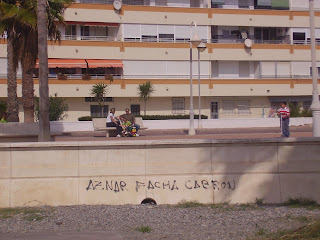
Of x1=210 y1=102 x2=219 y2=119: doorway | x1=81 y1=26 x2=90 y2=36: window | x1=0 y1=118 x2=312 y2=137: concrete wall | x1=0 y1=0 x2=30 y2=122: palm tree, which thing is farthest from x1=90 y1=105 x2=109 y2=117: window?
x1=0 y1=0 x2=30 y2=122: palm tree

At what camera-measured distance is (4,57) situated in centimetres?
4025

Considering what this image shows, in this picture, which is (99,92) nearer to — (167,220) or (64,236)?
(167,220)

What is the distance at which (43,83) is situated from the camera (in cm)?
1484

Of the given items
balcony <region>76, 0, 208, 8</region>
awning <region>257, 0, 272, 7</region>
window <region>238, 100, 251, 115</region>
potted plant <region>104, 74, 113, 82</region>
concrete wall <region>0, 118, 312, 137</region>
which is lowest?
concrete wall <region>0, 118, 312, 137</region>

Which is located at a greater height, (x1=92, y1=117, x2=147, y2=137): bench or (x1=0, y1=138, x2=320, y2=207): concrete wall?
(x1=92, y1=117, x2=147, y2=137): bench

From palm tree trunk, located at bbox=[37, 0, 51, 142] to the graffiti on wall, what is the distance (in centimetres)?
360

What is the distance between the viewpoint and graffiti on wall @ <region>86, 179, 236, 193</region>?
1171 centimetres

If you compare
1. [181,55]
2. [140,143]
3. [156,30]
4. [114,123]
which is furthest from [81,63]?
[140,143]

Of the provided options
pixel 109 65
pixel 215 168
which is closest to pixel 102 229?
pixel 215 168

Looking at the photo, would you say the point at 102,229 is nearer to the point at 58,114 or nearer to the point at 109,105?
the point at 58,114

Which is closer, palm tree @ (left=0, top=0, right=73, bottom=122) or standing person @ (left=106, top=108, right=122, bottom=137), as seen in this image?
palm tree @ (left=0, top=0, right=73, bottom=122)

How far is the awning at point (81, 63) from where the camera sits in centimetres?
4028

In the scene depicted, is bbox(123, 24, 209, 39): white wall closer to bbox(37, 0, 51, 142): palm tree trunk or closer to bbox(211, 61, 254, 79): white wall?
bbox(211, 61, 254, 79): white wall

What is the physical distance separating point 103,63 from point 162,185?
3033 cm
